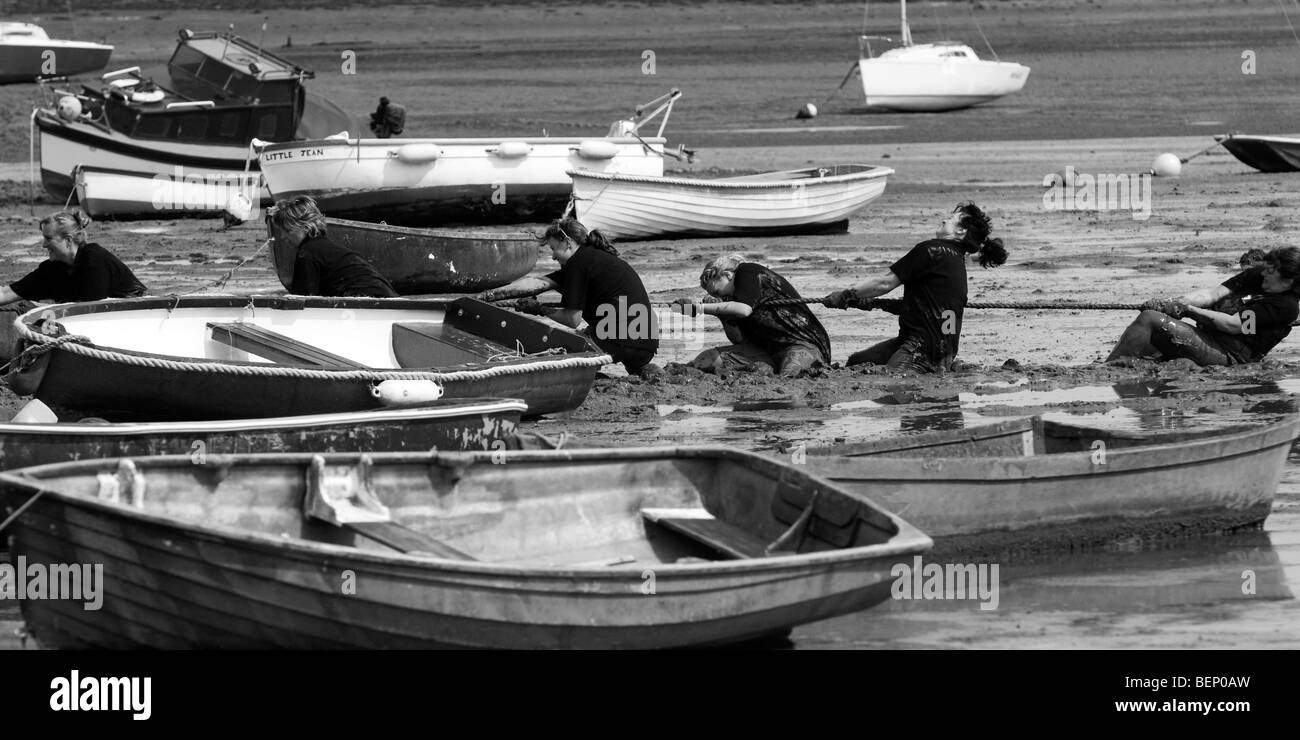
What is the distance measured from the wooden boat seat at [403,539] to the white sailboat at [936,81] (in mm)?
24309

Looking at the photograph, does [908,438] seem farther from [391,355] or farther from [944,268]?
[391,355]

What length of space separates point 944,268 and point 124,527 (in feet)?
21.3

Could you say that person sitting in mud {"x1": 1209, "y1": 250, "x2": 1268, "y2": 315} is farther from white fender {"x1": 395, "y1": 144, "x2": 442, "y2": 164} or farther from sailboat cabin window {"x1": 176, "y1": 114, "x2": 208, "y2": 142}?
sailboat cabin window {"x1": 176, "y1": 114, "x2": 208, "y2": 142}

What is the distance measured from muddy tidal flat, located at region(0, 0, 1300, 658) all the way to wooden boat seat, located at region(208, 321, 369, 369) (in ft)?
4.71

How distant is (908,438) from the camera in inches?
335

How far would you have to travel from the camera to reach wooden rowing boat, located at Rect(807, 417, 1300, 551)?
770 cm

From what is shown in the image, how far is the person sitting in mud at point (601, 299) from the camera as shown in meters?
11.4

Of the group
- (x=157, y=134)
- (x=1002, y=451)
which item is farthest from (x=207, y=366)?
(x=157, y=134)

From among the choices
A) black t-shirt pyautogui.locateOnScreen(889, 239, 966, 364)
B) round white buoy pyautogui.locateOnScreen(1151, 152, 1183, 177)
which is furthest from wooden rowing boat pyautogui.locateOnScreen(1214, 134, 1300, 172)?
black t-shirt pyautogui.locateOnScreen(889, 239, 966, 364)

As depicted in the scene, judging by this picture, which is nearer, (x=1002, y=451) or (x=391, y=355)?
(x=1002, y=451)

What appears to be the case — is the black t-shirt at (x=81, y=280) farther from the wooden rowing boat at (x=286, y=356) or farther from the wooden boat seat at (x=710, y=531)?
the wooden boat seat at (x=710, y=531)

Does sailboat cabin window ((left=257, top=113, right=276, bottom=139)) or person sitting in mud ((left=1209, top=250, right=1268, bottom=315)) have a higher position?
sailboat cabin window ((left=257, top=113, right=276, bottom=139))

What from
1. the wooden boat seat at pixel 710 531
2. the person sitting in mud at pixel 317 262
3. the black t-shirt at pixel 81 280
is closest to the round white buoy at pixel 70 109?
the person sitting in mud at pixel 317 262
